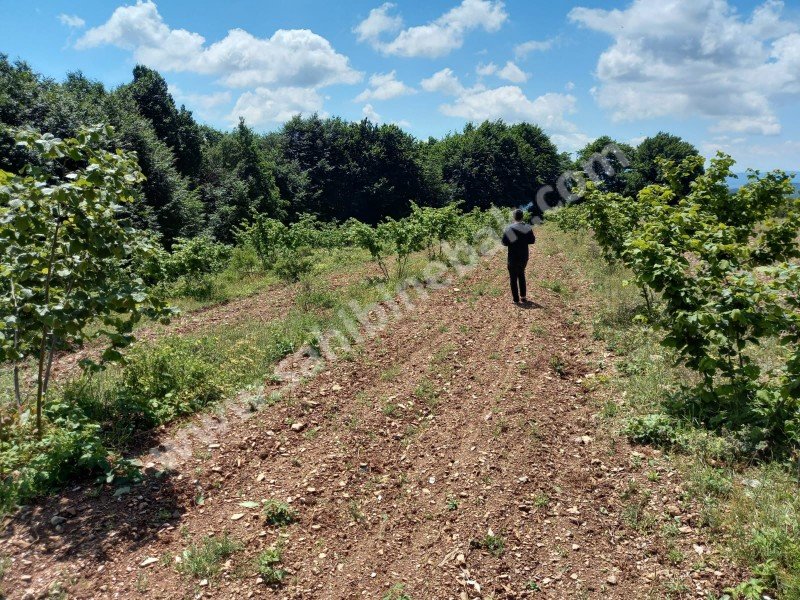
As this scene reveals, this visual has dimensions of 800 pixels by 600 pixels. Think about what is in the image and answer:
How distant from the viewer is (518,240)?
1022cm

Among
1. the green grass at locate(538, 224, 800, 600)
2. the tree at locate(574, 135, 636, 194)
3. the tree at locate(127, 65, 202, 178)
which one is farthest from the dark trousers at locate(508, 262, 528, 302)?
the tree at locate(574, 135, 636, 194)

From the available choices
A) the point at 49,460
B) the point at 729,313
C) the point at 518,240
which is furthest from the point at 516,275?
the point at 49,460

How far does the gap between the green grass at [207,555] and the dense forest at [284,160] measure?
971cm

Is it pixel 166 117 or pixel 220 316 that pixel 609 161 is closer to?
pixel 166 117

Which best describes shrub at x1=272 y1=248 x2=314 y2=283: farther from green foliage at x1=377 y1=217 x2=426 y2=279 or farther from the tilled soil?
green foliage at x1=377 y1=217 x2=426 y2=279

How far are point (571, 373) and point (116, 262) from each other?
258 inches

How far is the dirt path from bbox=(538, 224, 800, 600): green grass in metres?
0.16

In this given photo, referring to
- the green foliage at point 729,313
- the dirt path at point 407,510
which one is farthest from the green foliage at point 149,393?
the green foliage at point 729,313

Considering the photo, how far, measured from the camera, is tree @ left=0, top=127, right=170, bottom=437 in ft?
14.9

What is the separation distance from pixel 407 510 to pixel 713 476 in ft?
9.87

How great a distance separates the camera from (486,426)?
19.4 feet

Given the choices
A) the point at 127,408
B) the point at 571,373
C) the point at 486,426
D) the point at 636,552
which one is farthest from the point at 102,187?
the point at 571,373

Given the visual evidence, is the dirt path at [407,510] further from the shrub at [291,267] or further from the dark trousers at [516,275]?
the shrub at [291,267]

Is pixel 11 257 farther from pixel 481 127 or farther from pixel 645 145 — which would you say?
pixel 645 145
